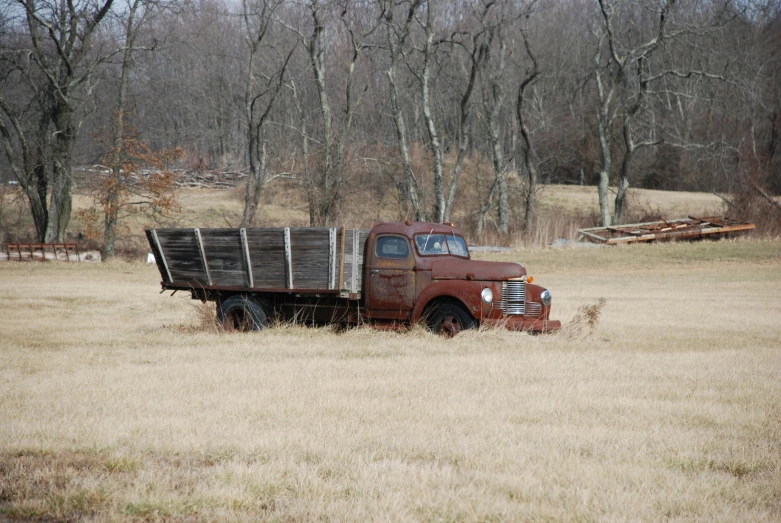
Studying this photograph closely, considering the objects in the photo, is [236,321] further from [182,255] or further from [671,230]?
[671,230]

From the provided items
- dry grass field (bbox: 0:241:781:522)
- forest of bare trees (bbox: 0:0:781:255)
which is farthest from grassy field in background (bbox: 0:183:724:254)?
dry grass field (bbox: 0:241:781:522)

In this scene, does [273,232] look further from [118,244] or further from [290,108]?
[290,108]

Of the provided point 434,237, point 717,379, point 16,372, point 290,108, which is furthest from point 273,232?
point 290,108

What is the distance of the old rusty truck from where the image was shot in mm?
12195

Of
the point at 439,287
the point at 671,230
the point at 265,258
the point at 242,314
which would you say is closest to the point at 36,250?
the point at 242,314

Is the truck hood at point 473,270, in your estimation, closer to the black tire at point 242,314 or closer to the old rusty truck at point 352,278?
the old rusty truck at point 352,278

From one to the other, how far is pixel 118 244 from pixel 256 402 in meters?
30.9

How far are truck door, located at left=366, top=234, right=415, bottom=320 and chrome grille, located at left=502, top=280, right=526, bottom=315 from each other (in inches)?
57.0

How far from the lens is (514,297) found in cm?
1216

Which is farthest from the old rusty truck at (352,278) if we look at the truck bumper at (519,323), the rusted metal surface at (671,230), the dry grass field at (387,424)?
the rusted metal surface at (671,230)

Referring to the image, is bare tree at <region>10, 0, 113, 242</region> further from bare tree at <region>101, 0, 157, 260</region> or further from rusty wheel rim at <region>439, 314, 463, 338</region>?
rusty wheel rim at <region>439, 314, 463, 338</region>

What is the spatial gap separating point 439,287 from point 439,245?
101cm

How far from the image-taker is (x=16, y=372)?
9.58 m

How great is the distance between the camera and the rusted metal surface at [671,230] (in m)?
33.6
